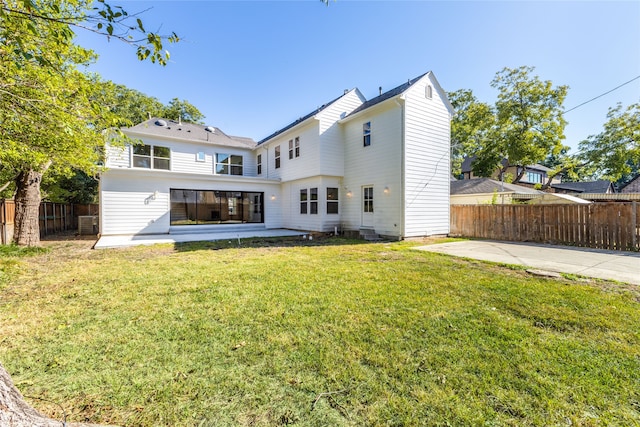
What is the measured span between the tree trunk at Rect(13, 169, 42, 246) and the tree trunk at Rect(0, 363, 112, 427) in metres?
10.5

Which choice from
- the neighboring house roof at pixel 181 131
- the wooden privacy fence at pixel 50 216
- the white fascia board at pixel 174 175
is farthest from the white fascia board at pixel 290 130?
the wooden privacy fence at pixel 50 216

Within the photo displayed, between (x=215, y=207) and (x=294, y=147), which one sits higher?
(x=294, y=147)

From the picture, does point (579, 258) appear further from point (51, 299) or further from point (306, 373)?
point (51, 299)

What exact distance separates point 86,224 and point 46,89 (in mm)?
11107

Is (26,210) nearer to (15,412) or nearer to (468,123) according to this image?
(15,412)

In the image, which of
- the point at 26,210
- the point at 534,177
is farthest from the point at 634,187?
the point at 26,210

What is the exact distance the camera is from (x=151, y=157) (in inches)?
551

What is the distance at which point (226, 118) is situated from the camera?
18.6 metres

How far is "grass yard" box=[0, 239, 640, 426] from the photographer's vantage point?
5.80ft

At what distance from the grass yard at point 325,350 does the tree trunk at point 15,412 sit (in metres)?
0.55

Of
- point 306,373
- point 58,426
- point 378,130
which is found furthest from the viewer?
point 378,130

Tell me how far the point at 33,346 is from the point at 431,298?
4.58 meters

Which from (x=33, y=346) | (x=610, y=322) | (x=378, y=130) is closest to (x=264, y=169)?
(x=378, y=130)

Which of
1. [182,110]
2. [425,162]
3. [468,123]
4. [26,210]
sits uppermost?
[182,110]
